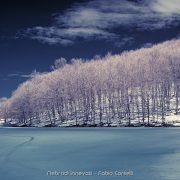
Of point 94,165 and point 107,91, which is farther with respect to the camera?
point 107,91

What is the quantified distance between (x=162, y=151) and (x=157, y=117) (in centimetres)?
5571

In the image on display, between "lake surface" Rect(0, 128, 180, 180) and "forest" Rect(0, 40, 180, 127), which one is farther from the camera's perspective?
"forest" Rect(0, 40, 180, 127)

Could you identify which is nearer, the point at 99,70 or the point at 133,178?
the point at 133,178

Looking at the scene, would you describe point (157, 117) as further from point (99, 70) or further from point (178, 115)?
point (99, 70)

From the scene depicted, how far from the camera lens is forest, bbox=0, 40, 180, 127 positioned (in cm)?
9588

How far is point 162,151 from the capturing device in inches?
1185

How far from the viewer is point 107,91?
103 m

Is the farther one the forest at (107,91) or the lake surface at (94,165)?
the forest at (107,91)

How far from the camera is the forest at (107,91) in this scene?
95.9m

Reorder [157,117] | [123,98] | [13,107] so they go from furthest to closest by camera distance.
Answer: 1. [13,107]
2. [123,98]
3. [157,117]

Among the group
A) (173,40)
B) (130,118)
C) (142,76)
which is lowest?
(130,118)

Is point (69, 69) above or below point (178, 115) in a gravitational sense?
above

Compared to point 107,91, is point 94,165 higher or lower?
lower

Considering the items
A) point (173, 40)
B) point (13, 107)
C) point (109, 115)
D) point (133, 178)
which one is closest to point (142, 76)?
point (109, 115)
